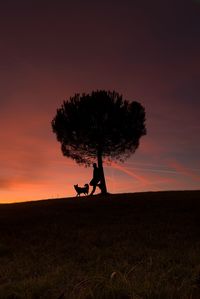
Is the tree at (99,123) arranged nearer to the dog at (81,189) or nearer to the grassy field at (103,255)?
the dog at (81,189)

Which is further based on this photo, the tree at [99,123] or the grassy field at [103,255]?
the tree at [99,123]

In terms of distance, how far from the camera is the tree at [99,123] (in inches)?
1791

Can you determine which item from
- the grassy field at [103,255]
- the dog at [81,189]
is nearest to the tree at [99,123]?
the dog at [81,189]

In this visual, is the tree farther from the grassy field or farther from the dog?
the grassy field

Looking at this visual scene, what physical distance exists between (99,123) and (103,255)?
113 feet

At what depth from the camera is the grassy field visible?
5.28m

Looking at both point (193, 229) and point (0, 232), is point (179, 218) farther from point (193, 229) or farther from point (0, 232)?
point (0, 232)

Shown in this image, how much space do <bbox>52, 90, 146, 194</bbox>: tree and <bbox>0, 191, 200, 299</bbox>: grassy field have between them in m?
22.4

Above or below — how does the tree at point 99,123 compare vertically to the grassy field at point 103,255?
above

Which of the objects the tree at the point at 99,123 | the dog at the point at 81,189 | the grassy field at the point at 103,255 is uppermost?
the tree at the point at 99,123

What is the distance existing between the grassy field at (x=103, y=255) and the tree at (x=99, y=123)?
22354 millimetres

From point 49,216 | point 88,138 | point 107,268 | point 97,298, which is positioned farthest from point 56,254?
point 88,138

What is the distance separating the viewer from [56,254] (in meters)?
12.4

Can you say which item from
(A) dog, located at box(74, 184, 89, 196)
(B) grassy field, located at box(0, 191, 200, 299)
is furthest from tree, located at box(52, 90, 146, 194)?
(B) grassy field, located at box(0, 191, 200, 299)
